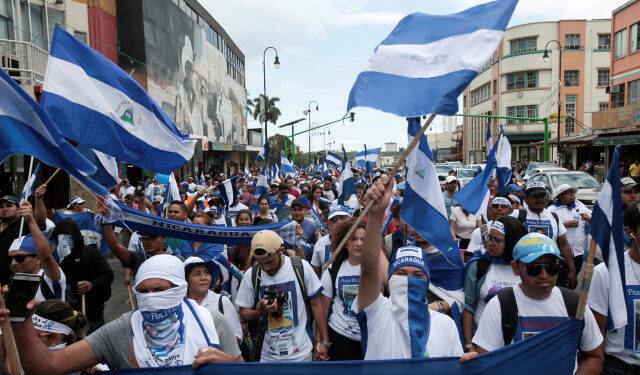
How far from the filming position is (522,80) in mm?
54750

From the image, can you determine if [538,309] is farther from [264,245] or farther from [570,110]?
[570,110]

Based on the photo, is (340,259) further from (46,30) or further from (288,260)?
(46,30)

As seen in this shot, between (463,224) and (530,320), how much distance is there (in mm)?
4427

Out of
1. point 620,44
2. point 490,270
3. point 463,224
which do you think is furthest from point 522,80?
point 490,270

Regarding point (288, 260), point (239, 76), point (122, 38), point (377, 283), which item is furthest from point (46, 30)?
point (239, 76)

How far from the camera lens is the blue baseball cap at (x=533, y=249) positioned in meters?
2.86

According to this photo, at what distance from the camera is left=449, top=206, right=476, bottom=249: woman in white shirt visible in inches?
283

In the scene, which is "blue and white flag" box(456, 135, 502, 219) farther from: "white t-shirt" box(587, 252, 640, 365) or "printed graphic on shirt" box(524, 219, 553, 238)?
"white t-shirt" box(587, 252, 640, 365)

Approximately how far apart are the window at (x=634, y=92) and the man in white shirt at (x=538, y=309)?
31708 millimetres

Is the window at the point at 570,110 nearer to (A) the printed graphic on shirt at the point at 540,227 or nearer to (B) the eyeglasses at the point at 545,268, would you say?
(A) the printed graphic on shirt at the point at 540,227

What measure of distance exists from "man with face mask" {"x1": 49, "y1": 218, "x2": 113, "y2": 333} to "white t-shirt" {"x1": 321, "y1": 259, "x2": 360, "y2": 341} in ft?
8.60

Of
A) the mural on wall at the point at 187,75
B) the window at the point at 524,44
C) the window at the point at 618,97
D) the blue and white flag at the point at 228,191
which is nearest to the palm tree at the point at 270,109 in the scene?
the mural on wall at the point at 187,75

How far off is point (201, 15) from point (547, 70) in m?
38.9

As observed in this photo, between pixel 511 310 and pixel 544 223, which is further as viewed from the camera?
pixel 544 223
